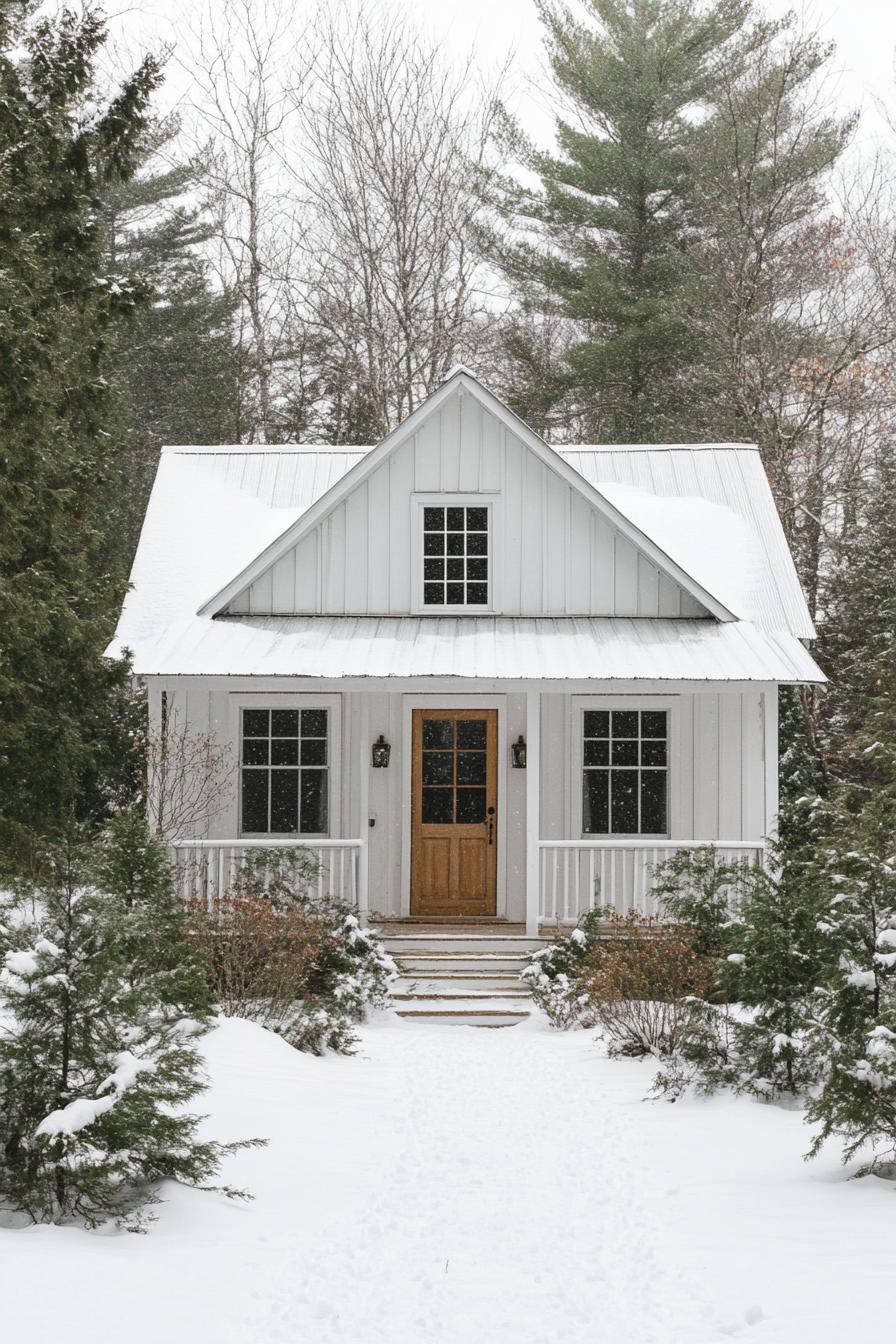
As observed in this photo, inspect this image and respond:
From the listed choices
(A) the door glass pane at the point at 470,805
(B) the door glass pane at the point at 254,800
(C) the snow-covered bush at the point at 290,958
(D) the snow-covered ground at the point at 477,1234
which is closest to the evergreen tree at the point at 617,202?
(A) the door glass pane at the point at 470,805

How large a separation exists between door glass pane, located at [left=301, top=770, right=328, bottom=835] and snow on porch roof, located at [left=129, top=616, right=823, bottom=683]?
1.64m

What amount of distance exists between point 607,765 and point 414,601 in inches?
107

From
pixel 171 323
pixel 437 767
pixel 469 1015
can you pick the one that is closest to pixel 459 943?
pixel 469 1015

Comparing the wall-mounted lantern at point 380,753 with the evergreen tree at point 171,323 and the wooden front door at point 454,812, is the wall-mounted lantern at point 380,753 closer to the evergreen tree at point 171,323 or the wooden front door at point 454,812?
the wooden front door at point 454,812

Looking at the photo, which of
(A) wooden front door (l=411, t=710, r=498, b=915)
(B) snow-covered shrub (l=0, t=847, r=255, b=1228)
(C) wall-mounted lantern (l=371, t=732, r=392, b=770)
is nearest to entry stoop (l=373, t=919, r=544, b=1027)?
(A) wooden front door (l=411, t=710, r=498, b=915)

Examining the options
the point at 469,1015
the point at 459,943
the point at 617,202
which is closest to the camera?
the point at 469,1015

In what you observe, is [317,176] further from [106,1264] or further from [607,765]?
[106,1264]

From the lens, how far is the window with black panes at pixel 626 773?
13484 millimetres

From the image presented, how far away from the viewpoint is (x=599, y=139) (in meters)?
26.3

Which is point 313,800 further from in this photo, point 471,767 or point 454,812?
point 471,767

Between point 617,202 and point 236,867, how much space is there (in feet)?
64.5

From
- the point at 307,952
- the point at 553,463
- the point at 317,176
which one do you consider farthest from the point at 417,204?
the point at 307,952

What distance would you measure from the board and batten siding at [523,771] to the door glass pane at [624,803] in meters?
0.38

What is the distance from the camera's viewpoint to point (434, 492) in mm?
13656
